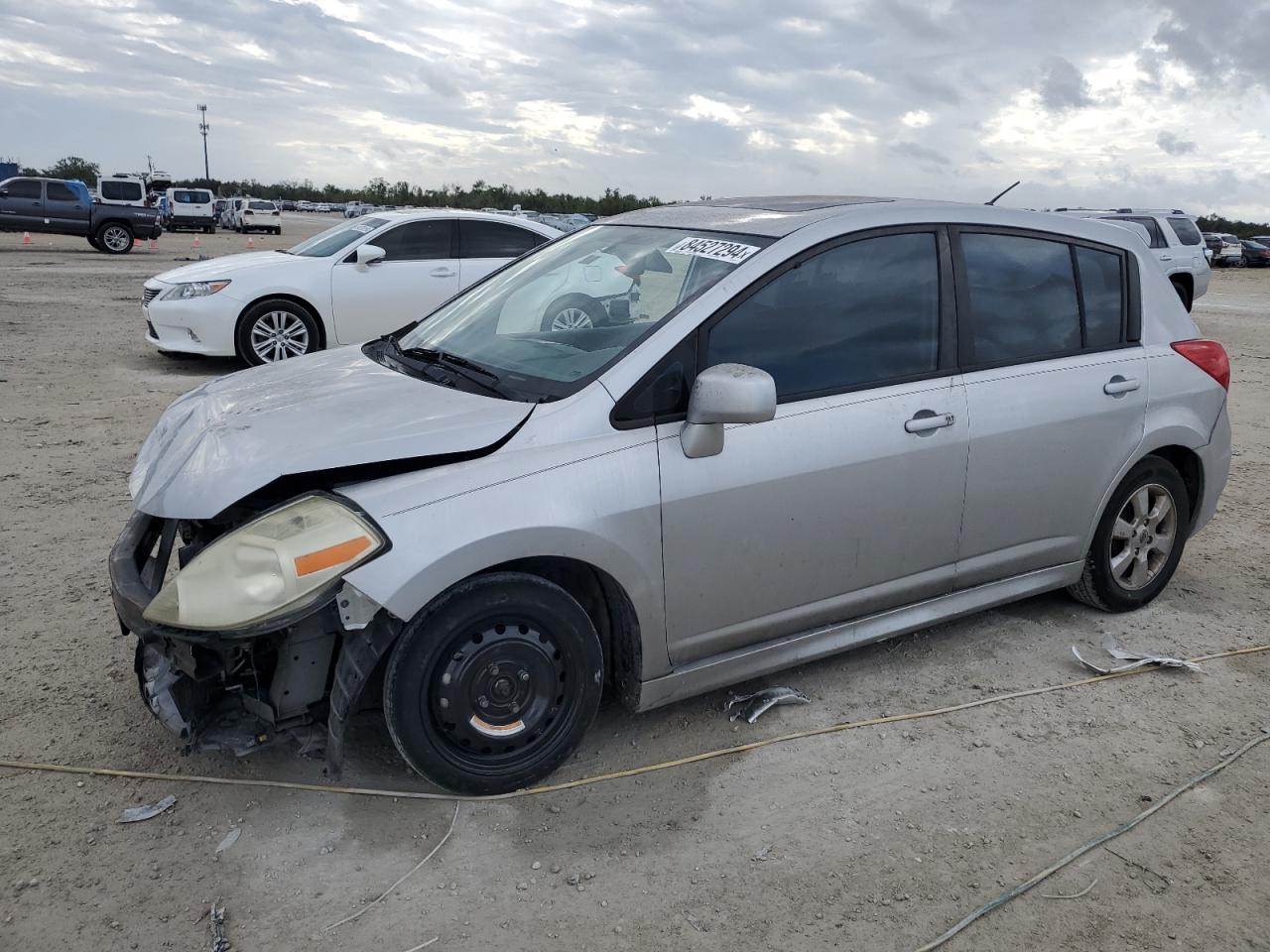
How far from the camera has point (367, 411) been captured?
3154 mm

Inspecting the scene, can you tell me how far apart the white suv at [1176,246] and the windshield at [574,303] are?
1457 centimetres

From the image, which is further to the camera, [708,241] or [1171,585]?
[1171,585]

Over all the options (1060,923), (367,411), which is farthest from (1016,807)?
(367,411)

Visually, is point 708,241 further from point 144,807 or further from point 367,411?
point 144,807

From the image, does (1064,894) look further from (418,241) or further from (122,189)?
(122,189)

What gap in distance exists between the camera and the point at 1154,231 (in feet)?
55.8

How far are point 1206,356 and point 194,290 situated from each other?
8072 mm

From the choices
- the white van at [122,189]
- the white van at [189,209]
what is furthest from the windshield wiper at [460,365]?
the white van at [189,209]

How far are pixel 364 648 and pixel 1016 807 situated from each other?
1.98m

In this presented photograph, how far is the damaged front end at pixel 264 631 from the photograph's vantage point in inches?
107

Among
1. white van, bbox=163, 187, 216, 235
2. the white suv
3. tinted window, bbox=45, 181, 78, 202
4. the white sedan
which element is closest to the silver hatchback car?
the white sedan

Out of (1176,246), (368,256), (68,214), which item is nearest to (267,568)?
(368,256)

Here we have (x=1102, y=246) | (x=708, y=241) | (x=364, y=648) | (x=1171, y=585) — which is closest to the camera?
(x=364, y=648)

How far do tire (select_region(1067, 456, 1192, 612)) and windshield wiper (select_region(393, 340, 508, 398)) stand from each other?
2.63 m
